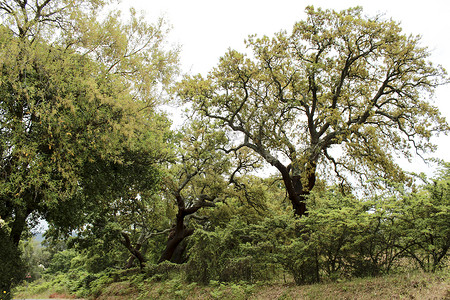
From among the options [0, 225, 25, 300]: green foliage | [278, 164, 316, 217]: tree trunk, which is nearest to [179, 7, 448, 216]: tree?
[278, 164, 316, 217]: tree trunk

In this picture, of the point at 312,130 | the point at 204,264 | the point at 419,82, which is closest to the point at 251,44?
the point at 312,130

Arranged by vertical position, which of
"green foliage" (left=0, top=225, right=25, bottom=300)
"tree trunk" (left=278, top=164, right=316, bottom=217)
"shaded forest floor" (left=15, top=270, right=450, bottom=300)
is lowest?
"shaded forest floor" (left=15, top=270, right=450, bottom=300)

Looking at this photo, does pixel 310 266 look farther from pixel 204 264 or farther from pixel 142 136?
pixel 142 136

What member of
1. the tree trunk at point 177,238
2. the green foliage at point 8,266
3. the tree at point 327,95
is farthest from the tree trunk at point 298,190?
the green foliage at point 8,266

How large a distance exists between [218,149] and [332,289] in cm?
891

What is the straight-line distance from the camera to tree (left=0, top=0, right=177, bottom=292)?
23.1 ft

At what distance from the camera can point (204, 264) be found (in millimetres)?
10086

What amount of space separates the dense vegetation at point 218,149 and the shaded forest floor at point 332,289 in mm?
284

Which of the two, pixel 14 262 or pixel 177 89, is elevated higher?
pixel 177 89

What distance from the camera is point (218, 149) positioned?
48.1 ft

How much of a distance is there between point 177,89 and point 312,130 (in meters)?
5.95

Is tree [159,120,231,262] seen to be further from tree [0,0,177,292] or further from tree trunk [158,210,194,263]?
tree [0,0,177,292]

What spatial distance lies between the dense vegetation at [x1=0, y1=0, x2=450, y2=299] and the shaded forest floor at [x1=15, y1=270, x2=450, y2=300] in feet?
0.93

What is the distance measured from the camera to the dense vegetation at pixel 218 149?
692 centimetres
